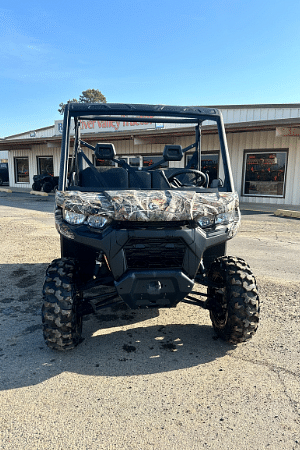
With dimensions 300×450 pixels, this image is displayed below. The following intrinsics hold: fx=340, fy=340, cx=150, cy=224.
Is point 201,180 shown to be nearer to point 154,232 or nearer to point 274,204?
point 154,232

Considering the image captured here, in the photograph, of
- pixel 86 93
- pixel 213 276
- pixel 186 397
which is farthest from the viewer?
pixel 86 93

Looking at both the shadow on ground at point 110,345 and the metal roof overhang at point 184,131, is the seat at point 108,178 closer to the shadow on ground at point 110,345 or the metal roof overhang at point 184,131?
the shadow on ground at point 110,345

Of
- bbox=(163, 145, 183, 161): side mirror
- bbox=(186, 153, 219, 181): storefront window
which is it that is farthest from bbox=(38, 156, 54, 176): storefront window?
bbox=(163, 145, 183, 161): side mirror

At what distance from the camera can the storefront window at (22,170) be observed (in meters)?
25.2

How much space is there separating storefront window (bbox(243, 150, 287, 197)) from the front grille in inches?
512

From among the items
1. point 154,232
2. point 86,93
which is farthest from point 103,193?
point 86,93

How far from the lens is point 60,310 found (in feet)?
8.48

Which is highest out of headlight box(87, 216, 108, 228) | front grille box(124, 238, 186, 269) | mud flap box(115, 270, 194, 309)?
headlight box(87, 216, 108, 228)

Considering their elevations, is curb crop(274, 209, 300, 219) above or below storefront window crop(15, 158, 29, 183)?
below

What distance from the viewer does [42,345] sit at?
2.91 meters

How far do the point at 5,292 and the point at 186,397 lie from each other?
2798mm

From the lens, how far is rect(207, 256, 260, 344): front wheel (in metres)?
2.71

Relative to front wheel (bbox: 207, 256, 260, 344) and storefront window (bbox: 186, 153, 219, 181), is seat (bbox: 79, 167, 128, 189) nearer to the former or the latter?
front wheel (bbox: 207, 256, 260, 344)

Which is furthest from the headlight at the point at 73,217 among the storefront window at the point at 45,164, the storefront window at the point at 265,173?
the storefront window at the point at 45,164
